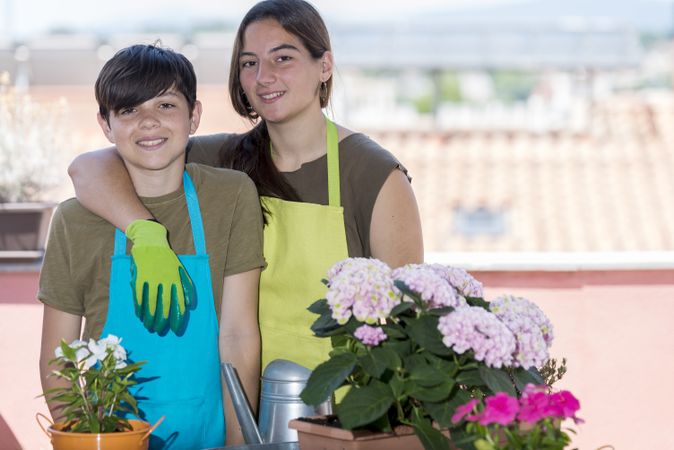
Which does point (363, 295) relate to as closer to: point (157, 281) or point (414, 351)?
point (414, 351)

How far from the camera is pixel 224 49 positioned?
10.8 meters

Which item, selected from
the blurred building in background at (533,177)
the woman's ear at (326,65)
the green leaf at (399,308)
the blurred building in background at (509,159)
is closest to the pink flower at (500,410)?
the green leaf at (399,308)

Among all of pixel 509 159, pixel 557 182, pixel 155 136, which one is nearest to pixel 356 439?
pixel 155 136

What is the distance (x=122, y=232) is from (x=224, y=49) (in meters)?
8.81

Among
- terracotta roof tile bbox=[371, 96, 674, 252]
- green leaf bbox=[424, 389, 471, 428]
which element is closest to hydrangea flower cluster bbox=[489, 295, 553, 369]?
green leaf bbox=[424, 389, 471, 428]

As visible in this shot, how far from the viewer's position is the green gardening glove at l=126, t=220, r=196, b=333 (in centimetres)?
202

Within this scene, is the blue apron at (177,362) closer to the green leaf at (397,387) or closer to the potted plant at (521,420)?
the green leaf at (397,387)

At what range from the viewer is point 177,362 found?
83.8 inches

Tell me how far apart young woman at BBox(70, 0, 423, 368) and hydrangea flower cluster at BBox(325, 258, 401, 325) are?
31.3 inches

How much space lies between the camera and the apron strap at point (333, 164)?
251 cm

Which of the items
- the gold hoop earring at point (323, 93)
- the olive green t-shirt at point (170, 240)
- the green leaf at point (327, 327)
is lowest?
the green leaf at point (327, 327)

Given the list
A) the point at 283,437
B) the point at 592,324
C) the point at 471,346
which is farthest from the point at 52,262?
the point at 592,324

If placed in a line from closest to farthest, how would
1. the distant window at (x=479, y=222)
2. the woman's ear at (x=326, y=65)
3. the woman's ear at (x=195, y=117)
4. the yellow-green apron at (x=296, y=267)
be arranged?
the woman's ear at (x=195, y=117) < the yellow-green apron at (x=296, y=267) < the woman's ear at (x=326, y=65) < the distant window at (x=479, y=222)

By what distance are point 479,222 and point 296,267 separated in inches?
354
